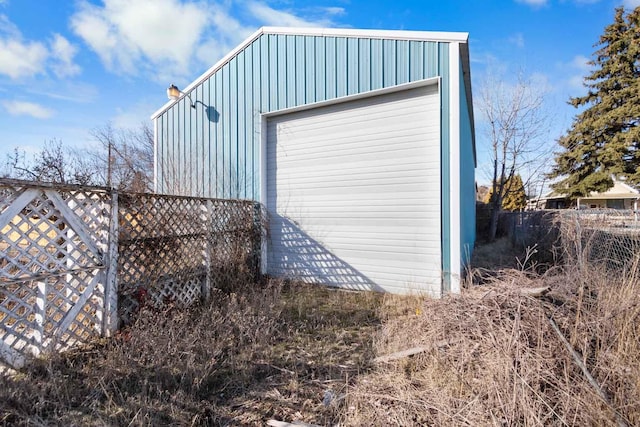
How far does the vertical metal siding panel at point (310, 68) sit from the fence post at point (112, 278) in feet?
12.8

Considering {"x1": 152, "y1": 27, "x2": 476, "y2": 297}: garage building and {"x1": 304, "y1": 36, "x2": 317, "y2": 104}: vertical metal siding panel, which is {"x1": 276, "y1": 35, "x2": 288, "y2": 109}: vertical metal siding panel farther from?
{"x1": 304, "y1": 36, "x2": 317, "y2": 104}: vertical metal siding panel

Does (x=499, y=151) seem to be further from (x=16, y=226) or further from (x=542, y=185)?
(x=16, y=226)

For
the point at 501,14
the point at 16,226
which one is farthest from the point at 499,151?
the point at 16,226

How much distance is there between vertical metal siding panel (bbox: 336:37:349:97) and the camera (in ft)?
17.7

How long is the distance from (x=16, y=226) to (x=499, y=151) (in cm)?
1666

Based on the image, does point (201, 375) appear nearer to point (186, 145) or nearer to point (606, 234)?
point (606, 234)

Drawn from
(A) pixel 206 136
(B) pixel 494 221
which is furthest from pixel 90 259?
(B) pixel 494 221

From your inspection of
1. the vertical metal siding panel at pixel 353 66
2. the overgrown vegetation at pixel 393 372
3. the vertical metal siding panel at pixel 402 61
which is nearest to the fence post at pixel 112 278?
the overgrown vegetation at pixel 393 372

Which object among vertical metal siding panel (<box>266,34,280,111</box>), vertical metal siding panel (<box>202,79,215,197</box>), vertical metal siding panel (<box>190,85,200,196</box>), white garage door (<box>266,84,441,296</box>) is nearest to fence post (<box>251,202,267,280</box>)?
white garage door (<box>266,84,441,296</box>)

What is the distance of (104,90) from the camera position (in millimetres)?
8961

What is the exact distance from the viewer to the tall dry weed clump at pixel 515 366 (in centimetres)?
161

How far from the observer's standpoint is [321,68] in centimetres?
566

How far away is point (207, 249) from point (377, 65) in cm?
436

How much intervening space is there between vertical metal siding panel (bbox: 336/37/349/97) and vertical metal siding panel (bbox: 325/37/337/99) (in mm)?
67
